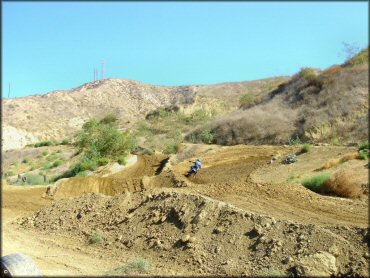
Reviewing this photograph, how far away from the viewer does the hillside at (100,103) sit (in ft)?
87.2

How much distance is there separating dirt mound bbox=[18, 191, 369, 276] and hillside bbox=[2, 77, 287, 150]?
8407mm

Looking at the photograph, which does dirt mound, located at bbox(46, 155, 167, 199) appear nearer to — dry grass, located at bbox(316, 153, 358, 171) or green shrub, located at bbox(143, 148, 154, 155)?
dry grass, located at bbox(316, 153, 358, 171)

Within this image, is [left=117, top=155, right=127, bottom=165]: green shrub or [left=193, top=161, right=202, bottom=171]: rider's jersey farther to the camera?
[left=117, top=155, right=127, bottom=165]: green shrub

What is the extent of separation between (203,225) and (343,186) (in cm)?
490

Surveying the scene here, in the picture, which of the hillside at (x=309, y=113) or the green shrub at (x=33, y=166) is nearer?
the hillside at (x=309, y=113)

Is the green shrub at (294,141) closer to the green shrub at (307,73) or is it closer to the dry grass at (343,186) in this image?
the green shrub at (307,73)

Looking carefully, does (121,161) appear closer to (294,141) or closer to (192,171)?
(192,171)

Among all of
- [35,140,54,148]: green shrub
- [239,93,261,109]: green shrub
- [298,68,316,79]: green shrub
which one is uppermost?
[298,68,316,79]: green shrub

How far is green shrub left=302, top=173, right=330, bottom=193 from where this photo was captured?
633 inches

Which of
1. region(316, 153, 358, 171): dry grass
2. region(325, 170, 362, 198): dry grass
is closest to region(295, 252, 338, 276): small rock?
region(325, 170, 362, 198): dry grass

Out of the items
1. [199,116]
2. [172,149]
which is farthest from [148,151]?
[199,116]

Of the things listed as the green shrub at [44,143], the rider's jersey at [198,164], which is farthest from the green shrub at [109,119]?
the green shrub at [44,143]

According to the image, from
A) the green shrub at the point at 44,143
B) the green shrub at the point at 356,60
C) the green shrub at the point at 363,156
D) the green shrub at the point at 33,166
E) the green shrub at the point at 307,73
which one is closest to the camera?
the green shrub at the point at 363,156

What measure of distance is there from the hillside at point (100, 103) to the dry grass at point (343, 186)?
41.4 feet
